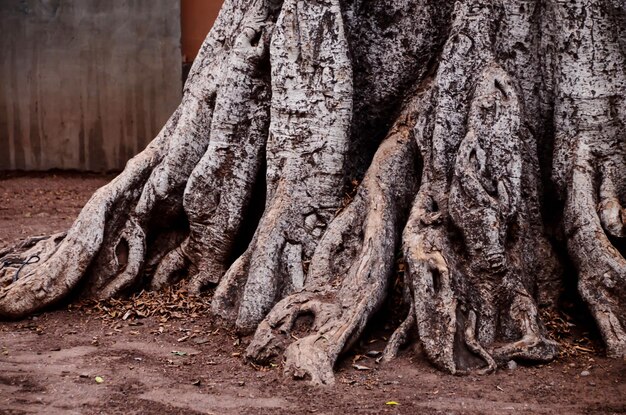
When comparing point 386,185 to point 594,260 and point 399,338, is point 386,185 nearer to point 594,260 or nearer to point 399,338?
point 399,338

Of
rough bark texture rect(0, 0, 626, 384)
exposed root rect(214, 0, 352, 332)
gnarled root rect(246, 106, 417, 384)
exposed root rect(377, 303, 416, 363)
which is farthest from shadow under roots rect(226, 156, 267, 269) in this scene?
exposed root rect(377, 303, 416, 363)

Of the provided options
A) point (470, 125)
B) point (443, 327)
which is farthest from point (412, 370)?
point (470, 125)

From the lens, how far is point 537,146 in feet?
20.8

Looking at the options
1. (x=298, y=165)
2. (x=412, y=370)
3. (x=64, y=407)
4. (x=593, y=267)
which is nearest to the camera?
(x=64, y=407)

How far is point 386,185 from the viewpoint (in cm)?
623

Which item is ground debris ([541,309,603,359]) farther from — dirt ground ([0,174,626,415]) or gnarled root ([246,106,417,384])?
gnarled root ([246,106,417,384])

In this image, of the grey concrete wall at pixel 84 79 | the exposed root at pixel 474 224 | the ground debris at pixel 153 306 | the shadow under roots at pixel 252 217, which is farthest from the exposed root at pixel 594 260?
the grey concrete wall at pixel 84 79

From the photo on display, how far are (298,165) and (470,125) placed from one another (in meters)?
1.08

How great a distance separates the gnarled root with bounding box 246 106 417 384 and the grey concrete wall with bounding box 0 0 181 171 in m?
6.37

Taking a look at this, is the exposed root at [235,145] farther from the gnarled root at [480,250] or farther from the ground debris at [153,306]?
the gnarled root at [480,250]

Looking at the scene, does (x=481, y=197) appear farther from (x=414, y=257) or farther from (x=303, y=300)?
(x=303, y=300)

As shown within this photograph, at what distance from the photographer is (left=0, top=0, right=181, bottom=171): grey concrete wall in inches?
483

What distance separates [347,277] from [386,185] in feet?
2.19

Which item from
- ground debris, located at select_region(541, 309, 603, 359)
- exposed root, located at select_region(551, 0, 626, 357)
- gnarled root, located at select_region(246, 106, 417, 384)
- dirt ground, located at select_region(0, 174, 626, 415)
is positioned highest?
exposed root, located at select_region(551, 0, 626, 357)
